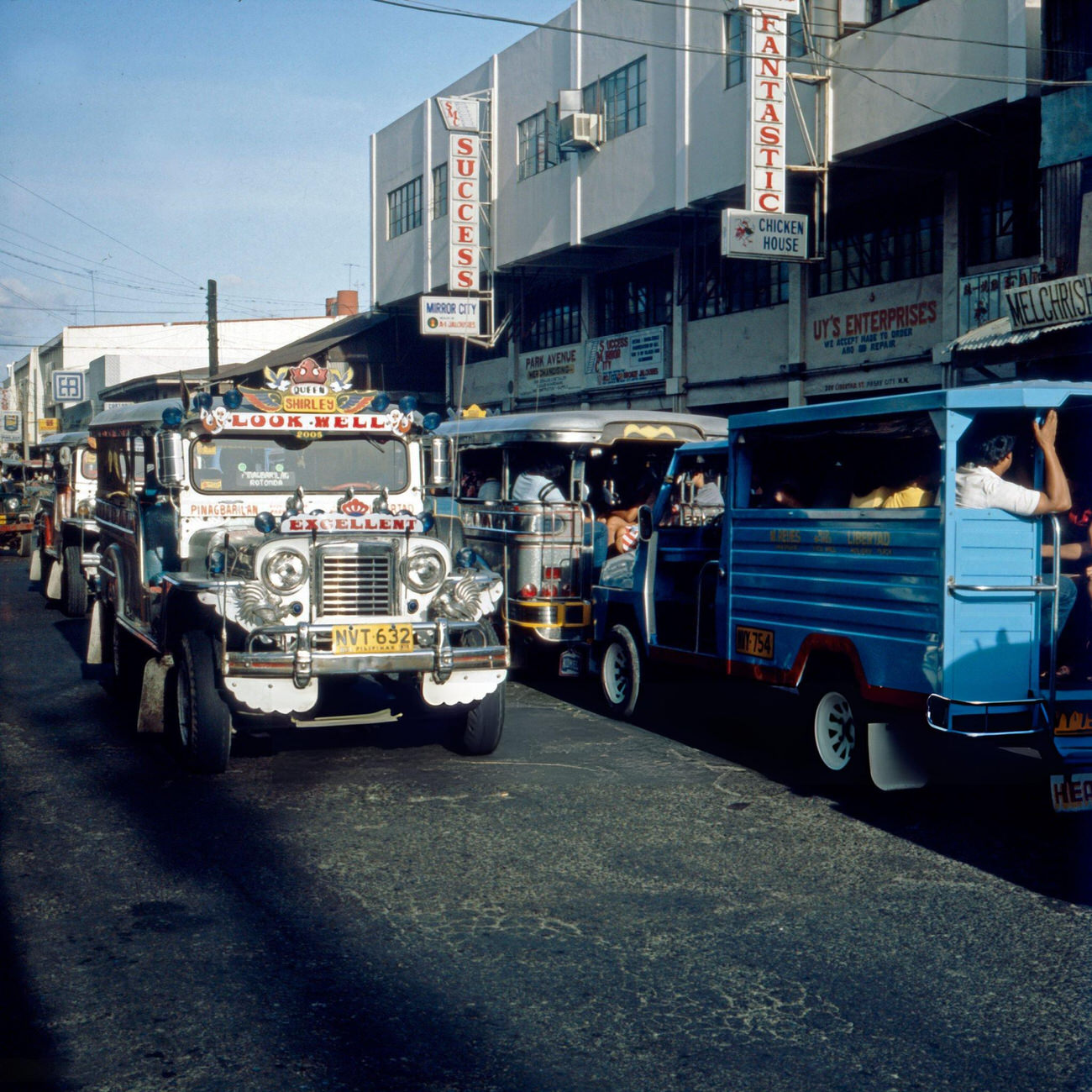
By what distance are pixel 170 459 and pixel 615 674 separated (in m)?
3.90

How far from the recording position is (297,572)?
7531mm

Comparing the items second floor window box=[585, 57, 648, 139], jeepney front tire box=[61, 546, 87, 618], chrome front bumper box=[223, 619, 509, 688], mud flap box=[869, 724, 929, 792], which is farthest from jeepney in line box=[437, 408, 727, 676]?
second floor window box=[585, 57, 648, 139]

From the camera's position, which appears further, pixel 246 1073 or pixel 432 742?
pixel 432 742

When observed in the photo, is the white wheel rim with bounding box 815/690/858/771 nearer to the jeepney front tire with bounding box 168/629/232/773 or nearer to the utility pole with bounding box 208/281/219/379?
the jeepney front tire with bounding box 168/629/232/773

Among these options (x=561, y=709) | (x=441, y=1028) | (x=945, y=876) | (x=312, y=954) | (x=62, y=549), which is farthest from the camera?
(x=62, y=549)

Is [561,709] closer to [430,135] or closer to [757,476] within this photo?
[757,476]

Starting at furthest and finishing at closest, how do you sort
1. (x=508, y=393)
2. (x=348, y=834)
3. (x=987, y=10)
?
1. (x=508, y=393)
2. (x=987, y=10)
3. (x=348, y=834)

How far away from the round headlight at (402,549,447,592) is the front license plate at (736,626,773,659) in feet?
6.71

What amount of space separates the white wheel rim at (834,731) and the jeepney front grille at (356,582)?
8.80ft

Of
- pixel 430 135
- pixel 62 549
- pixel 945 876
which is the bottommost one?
pixel 945 876

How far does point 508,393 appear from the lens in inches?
1207

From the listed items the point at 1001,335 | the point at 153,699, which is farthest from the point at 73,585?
the point at 1001,335

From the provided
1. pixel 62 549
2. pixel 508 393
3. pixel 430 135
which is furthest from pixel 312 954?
pixel 430 135

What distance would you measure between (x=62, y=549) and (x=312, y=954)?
14.3 m
